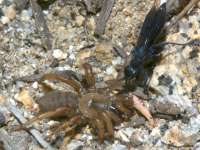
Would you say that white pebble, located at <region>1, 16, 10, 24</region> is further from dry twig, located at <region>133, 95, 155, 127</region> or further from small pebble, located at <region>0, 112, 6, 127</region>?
dry twig, located at <region>133, 95, 155, 127</region>

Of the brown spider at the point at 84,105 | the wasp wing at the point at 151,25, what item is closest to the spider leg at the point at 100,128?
the brown spider at the point at 84,105

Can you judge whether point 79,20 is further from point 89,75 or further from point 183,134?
point 183,134

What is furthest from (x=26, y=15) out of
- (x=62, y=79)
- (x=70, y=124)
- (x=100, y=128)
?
(x=100, y=128)

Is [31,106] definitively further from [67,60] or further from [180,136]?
[180,136]

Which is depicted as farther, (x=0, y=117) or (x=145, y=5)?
(x=145, y=5)

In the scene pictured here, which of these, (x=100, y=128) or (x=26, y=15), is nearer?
(x=100, y=128)

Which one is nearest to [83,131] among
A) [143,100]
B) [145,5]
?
[143,100]

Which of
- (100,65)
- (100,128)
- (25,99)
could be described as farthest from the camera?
(100,65)

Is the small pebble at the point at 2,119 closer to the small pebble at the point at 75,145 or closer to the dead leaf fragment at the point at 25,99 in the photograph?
the dead leaf fragment at the point at 25,99
